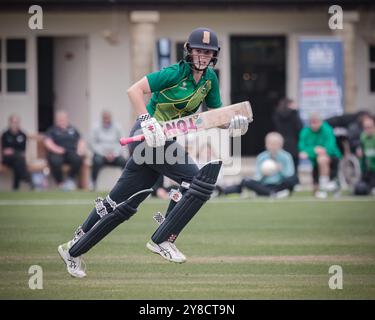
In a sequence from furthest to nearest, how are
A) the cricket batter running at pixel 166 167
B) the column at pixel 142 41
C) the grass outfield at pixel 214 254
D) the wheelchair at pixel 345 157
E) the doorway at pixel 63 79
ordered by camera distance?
the doorway at pixel 63 79
the column at pixel 142 41
the wheelchair at pixel 345 157
the cricket batter running at pixel 166 167
the grass outfield at pixel 214 254

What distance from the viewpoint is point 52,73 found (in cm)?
2339

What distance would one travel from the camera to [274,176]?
17.7 metres

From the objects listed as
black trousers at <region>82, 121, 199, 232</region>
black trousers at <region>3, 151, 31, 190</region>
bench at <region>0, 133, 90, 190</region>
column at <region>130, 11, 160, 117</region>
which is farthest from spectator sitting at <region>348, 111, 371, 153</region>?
black trousers at <region>82, 121, 199, 232</region>

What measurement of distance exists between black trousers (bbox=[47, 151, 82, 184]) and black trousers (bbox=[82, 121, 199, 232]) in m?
11.4

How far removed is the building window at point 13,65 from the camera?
72.0ft

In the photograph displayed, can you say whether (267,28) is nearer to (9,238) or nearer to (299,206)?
(299,206)

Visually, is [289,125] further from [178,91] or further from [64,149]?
[178,91]

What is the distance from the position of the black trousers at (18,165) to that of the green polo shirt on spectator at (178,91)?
1142 cm

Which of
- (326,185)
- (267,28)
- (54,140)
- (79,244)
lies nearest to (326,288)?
(79,244)

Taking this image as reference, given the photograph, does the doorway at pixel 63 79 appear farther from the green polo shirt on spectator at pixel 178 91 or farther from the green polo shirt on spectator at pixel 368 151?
the green polo shirt on spectator at pixel 178 91

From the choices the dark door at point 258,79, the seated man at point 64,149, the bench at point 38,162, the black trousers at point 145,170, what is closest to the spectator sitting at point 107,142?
the seated man at point 64,149

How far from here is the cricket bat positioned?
27.5 ft

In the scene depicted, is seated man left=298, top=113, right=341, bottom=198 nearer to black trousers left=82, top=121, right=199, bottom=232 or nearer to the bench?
the bench
